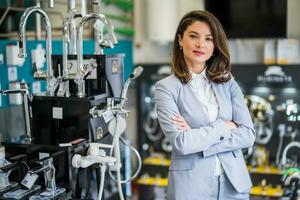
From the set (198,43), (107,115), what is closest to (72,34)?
(107,115)

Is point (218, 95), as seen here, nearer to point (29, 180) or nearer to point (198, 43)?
point (198, 43)

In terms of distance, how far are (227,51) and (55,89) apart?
828 millimetres

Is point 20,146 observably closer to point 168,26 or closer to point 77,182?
point 77,182

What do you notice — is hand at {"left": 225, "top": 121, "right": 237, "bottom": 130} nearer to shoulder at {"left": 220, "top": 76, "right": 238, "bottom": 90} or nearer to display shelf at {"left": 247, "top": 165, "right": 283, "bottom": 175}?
shoulder at {"left": 220, "top": 76, "right": 238, "bottom": 90}

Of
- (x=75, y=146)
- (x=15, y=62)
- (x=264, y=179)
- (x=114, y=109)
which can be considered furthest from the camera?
(x=264, y=179)

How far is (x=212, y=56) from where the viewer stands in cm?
194

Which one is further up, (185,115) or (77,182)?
(185,115)

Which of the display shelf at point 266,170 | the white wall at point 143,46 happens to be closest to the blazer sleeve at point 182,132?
the display shelf at point 266,170

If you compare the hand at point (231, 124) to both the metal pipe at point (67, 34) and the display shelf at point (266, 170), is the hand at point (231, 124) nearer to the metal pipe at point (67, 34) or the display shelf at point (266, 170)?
the metal pipe at point (67, 34)

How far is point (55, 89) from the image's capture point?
2.04m

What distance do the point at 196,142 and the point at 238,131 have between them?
0.77ft

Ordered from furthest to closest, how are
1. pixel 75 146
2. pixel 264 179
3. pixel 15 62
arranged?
pixel 264 179
pixel 15 62
pixel 75 146

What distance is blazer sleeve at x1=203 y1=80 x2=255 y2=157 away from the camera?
1.81 metres

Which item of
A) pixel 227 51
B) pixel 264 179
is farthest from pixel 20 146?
pixel 264 179
